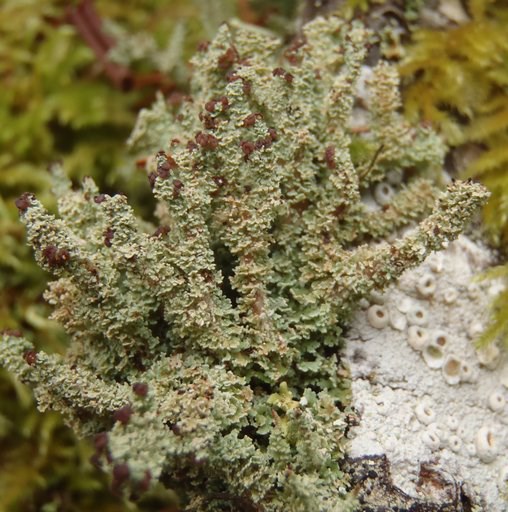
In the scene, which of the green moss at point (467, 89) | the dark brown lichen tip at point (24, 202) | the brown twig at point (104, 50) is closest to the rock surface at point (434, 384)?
the green moss at point (467, 89)

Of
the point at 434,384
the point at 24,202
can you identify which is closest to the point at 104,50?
the point at 24,202

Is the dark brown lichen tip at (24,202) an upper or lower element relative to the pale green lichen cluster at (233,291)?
upper

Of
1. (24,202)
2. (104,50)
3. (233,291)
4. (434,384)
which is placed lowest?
(434,384)

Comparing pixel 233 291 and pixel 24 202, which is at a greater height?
pixel 24 202

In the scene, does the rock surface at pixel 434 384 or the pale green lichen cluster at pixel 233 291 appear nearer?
the pale green lichen cluster at pixel 233 291

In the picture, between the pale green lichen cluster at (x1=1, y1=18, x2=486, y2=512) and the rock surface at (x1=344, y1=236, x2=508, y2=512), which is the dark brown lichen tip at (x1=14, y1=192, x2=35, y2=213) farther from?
the rock surface at (x1=344, y1=236, x2=508, y2=512)

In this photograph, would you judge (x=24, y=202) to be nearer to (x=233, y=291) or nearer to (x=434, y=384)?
(x=233, y=291)

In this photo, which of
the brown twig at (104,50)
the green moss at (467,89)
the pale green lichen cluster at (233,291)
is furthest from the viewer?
the brown twig at (104,50)

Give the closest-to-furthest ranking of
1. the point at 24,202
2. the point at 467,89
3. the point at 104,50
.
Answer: the point at 24,202 → the point at 467,89 → the point at 104,50

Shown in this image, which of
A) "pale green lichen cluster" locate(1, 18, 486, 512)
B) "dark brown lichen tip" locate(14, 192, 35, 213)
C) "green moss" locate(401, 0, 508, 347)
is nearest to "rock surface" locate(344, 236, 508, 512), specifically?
"pale green lichen cluster" locate(1, 18, 486, 512)

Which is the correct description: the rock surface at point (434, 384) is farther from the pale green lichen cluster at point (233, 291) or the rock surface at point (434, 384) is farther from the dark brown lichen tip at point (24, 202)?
the dark brown lichen tip at point (24, 202)
